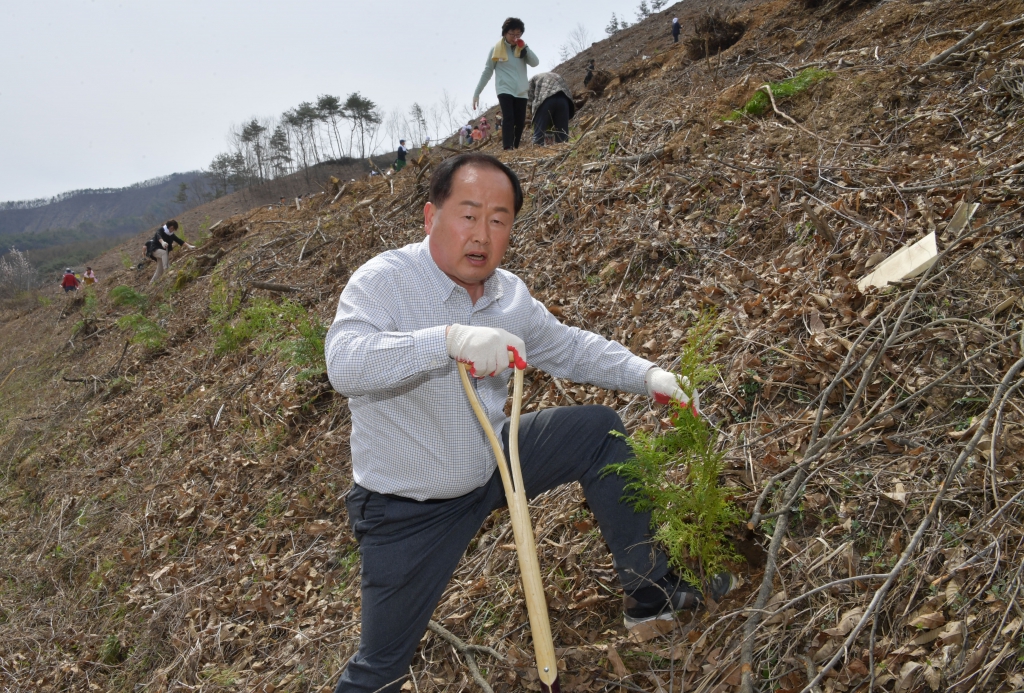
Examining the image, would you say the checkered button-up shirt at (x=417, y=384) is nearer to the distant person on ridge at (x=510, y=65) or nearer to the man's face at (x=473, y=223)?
the man's face at (x=473, y=223)

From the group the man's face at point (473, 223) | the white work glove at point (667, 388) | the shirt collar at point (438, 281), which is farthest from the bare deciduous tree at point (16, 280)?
the white work glove at point (667, 388)

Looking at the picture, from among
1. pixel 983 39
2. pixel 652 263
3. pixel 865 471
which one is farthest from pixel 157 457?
pixel 983 39

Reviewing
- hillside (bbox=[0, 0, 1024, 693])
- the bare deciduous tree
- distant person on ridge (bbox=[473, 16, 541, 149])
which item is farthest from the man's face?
the bare deciduous tree

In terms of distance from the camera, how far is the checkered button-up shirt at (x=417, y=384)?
7.13 feet

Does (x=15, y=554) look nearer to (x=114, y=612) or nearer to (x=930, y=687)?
(x=114, y=612)

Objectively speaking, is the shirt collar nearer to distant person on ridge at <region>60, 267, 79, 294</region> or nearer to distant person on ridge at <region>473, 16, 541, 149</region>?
distant person on ridge at <region>473, 16, 541, 149</region>

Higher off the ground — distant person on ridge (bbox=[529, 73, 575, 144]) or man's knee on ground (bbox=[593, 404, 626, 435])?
distant person on ridge (bbox=[529, 73, 575, 144])

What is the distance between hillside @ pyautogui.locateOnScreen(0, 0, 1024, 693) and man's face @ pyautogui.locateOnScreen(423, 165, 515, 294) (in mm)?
1333

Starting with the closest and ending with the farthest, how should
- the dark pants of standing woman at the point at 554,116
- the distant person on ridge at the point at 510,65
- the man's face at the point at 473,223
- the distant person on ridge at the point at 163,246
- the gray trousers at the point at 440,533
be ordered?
the gray trousers at the point at 440,533
the man's face at the point at 473,223
the distant person on ridge at the point at 510,65
the dark pants of standing woman at the point at 554,116
the distant person on ridge at the point at 163,246

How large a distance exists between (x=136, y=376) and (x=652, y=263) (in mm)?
8272

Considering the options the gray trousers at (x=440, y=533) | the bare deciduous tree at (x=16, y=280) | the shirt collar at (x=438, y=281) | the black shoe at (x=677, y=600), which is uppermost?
the bare deciduous tree at (x=16, y=280)

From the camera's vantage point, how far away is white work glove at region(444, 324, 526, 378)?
1939mm

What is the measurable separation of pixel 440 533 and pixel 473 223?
121 centimetres

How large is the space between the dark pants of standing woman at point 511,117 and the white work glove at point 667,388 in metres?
6.98
